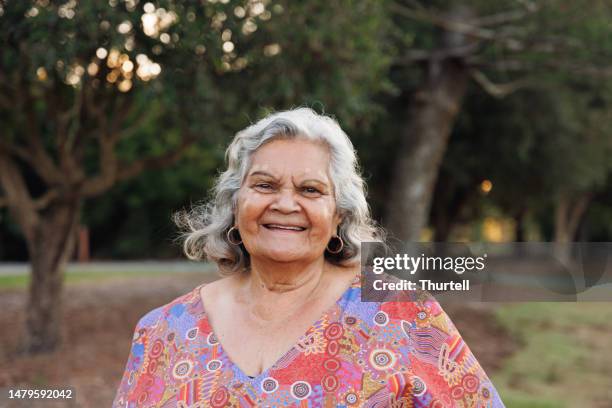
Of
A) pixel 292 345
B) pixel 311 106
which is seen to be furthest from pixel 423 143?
pixel 292 345

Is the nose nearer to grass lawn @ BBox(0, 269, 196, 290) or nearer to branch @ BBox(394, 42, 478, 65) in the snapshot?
branch @ BBox(394, 42, 478, 65)

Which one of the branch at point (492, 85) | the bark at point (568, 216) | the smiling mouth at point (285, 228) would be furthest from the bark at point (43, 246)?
the bark at point (568, 216)

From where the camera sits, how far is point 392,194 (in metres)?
11.3

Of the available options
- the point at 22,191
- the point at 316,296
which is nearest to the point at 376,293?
the point at 316,296

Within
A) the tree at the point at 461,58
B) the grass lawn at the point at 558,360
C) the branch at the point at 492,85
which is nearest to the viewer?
the grass lawn at the point at 558,360

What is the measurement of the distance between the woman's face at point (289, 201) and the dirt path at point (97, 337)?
189 inches

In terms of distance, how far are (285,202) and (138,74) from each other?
4605 mm

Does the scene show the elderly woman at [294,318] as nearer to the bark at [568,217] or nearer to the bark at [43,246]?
the bark at [43,246]

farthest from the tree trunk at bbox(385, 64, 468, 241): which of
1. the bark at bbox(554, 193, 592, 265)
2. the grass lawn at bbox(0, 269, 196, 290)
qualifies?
the bark at bbox(554, 193, 592, 265)

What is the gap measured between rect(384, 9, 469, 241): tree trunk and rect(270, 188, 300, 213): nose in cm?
868

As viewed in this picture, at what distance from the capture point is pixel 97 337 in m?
9.59

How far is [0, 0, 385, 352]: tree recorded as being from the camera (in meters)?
5.45

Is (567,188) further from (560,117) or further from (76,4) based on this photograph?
(76,4)

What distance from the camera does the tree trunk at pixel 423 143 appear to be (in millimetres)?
11008
